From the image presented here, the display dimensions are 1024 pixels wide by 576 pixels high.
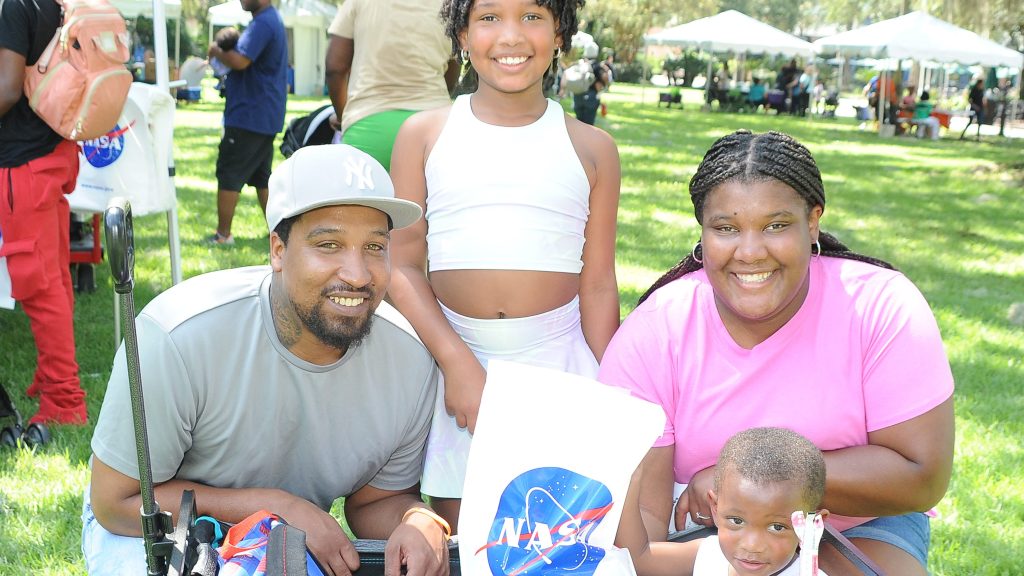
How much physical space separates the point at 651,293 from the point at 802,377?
1.59ft

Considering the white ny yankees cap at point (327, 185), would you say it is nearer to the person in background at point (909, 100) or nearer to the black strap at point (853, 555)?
the black strap at point (853, 555)

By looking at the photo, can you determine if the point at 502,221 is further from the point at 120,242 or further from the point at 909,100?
the point at 909,100

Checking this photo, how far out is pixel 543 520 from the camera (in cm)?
218

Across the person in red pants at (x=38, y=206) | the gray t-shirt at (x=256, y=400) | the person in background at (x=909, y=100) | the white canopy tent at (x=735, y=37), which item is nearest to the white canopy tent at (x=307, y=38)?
the white canopy tent at (x=735, y=37)

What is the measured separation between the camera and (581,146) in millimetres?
3102

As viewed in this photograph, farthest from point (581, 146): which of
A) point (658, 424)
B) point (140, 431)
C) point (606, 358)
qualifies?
point (140, 431)

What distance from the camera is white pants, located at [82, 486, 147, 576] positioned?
2.47m

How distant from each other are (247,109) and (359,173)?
5687 millimetres

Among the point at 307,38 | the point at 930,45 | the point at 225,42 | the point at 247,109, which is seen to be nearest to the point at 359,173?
the point at 247,109

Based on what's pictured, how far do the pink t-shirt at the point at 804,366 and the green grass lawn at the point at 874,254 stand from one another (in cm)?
142

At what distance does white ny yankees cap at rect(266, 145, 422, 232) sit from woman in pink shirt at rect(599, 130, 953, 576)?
741 millimetres

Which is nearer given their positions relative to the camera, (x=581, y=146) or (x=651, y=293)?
(x=651, y=293)

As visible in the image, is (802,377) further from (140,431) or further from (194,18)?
(194,18)

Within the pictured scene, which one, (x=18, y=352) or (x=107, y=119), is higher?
(x=107, y=119)
